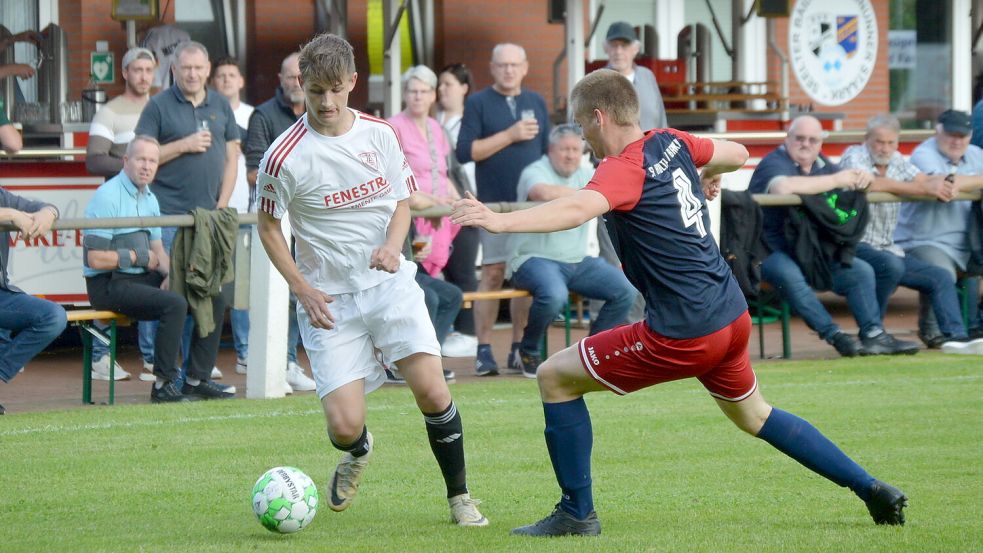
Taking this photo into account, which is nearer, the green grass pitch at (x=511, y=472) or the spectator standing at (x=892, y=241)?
the green grass pitch at (x=511, y=472)

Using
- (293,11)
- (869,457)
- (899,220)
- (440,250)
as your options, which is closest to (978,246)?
(899,220)

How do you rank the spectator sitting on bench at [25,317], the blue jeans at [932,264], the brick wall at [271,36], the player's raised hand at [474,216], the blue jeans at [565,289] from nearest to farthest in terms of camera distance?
the player's raised hand at [474,216] → the spectator sitting on bench at [25,317] → the blue jeans at [565,289] → the blue jeans at [932,264] → the brick wall at [271,36]

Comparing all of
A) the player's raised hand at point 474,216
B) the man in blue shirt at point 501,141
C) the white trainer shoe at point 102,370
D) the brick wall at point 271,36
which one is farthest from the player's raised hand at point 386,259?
the brick wall at point 271,36

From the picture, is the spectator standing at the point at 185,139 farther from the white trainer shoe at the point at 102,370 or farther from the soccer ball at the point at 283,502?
the soccer ball at the point at 283,502

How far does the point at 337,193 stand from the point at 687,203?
1.46m

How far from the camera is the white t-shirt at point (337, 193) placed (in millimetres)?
6168

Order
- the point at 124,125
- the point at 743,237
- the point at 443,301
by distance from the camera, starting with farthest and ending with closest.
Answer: the point at 743,237, the point at 124,125, the point at 443,301

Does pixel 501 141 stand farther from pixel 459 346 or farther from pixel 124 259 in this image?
pixel 124 259

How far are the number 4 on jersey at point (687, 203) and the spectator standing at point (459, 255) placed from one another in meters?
5.84

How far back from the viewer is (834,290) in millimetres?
11727

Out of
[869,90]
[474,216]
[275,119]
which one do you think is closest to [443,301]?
[275,119]

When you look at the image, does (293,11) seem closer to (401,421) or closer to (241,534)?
(401,421)

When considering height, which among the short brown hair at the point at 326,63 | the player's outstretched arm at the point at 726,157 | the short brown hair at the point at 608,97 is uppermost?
the short brown hair at the point at 326,63

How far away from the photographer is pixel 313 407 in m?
9.68
